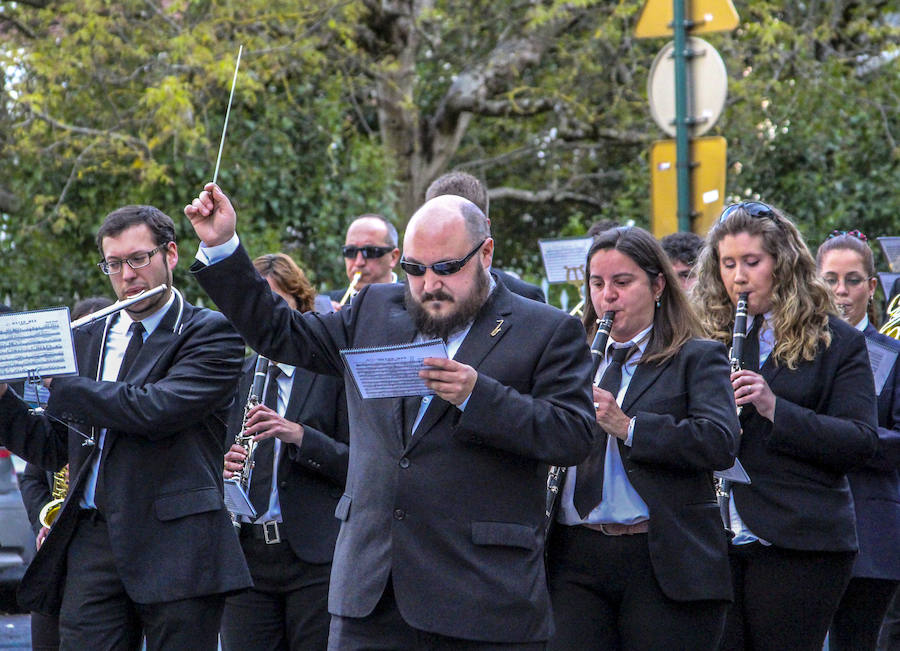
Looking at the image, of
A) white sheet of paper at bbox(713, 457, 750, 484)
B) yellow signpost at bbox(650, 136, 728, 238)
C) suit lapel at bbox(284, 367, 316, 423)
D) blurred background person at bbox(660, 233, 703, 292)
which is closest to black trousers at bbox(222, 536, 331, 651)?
suit lapel at bbox(284, 367, 316, 423)

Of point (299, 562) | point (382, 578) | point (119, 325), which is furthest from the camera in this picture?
point (299, 562)

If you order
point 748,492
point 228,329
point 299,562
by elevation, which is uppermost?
point 228,329

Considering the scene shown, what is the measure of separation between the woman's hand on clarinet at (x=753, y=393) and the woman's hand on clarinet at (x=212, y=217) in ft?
6.38

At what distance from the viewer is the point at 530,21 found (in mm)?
14805

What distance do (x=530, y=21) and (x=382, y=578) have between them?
37.4ft

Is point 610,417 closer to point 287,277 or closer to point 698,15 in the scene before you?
point 287,277

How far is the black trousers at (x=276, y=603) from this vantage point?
18.9ft

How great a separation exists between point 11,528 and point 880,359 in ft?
19.7

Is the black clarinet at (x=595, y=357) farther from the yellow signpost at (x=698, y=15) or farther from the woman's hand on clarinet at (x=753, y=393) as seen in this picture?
the yellow signpost at (x=698, y=15)

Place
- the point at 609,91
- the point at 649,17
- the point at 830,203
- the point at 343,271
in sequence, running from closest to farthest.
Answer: the point at 649,17 → the point at 343,271 → the point at 830,203 → the point at 609,91

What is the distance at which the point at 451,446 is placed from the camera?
13.4 feet

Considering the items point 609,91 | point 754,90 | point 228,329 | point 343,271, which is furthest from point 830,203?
point 228,329

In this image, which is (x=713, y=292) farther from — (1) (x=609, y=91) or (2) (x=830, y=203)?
(1) (x=609, y=91)

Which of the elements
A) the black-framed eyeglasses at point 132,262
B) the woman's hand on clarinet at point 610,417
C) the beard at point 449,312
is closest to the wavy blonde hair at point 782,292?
the woman's hand on clarinet at point 610,417
